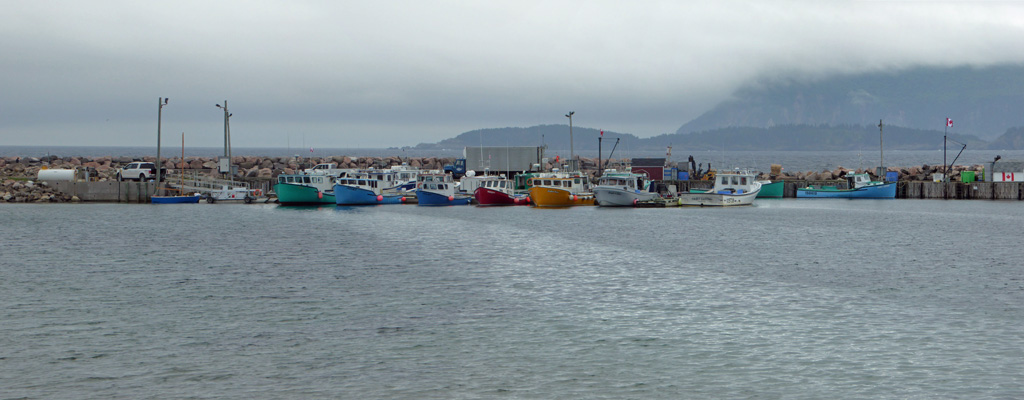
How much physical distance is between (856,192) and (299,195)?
59.5 m

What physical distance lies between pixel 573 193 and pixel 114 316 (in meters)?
62.3

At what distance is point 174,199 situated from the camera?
282 feet

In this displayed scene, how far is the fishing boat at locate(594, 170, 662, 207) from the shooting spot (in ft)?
273

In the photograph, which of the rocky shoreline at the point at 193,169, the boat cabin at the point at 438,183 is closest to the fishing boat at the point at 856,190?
the rocky shoreline at the point at 193,169

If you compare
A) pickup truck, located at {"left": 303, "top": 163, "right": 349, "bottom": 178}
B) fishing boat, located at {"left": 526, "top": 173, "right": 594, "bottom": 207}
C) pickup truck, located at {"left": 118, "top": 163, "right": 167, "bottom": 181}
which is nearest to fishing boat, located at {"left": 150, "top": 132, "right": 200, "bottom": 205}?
pickup truck, located at {"left": 118, "top": 163, "right": 167, "bottom": 181}

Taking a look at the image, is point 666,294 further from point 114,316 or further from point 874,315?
point 114,316

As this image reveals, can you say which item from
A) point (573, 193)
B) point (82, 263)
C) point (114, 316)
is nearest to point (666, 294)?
point (114, 316)

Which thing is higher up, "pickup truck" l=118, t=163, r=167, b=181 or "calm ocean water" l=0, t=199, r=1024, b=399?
"pickup truck" l=118, t=163, r=167, b=181

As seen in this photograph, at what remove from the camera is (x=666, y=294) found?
33812mm

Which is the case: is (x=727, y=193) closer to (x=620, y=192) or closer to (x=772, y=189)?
(x=620, y=192)

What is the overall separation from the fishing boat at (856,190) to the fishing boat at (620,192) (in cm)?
2437

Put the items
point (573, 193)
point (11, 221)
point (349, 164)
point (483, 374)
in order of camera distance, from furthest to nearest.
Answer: point (349, 164), point (573, 193), point (11, 221), point (483, 374)

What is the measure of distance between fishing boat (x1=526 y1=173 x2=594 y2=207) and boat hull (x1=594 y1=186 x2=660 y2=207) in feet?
8.70

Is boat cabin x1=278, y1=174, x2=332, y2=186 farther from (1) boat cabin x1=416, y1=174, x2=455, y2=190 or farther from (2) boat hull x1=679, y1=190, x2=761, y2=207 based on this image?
(2) boat hull x1=679, y1=190, x2=761, y2=207
